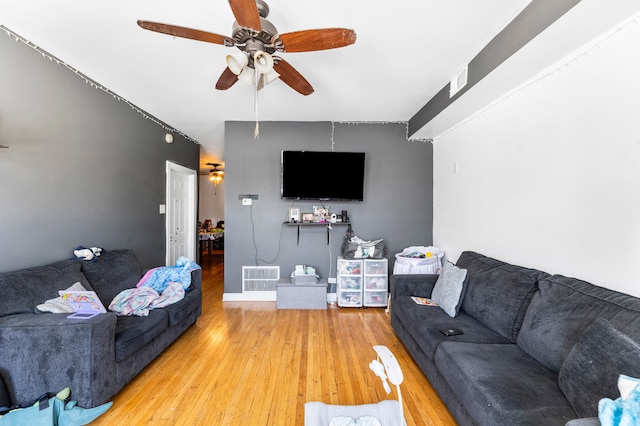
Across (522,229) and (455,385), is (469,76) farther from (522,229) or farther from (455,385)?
(455,385)

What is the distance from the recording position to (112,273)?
2.69m

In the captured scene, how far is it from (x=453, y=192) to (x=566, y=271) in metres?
1.70

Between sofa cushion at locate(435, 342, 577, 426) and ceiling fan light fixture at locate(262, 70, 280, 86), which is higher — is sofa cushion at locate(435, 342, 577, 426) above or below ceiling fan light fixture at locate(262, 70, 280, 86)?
below

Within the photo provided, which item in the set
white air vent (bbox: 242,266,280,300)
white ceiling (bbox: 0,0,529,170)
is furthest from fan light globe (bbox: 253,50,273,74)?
white air vent (bbox: 242,266,280,300)

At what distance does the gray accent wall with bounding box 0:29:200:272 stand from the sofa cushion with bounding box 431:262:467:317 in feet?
11.1

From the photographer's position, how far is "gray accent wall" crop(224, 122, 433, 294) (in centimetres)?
416

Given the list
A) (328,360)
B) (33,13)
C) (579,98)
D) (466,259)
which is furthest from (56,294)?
(579,98)

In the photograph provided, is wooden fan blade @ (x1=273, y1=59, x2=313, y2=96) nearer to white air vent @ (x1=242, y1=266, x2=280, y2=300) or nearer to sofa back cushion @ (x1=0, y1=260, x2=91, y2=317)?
sofa back cushion @ (x1=0, y1=260, x2=91, y2=317)

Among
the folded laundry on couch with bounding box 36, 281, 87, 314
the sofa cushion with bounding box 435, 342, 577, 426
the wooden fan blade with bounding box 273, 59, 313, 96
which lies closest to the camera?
the sofa cushion with bounding box 435, 342, 577, 426

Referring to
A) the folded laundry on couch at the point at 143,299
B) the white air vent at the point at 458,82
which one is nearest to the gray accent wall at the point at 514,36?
the white air vent at the point at 458,82

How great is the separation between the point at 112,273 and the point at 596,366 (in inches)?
137

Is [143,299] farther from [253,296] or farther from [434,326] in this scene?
[434,326]

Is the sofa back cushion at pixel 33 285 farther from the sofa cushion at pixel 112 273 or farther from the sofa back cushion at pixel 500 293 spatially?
the sofa back cushion at pixel 500 293

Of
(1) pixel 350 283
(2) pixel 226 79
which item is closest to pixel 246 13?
(2) pixel 226 79
